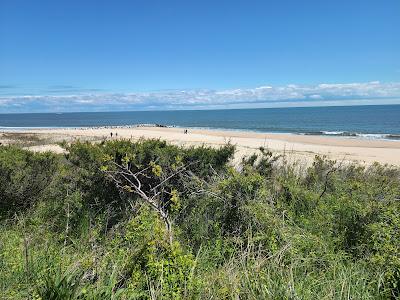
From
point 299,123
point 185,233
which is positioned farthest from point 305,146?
point 299,123

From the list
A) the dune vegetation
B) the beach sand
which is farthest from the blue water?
the dune vegetation

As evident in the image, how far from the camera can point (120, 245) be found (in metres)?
4.72

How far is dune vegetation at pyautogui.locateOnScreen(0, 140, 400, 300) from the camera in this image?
3.68 meters

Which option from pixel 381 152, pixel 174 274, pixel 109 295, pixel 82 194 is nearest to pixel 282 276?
pixel 174 274

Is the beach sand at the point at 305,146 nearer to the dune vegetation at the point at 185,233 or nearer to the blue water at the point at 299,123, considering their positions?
the dune vegetation at the point at 185,233

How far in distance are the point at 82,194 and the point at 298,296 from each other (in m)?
3.94

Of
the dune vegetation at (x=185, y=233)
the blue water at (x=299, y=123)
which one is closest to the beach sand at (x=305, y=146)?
the dune vegetation at (x=185, y=233)

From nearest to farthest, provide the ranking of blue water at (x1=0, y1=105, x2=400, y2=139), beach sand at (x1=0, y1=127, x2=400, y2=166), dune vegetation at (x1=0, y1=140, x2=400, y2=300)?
dune vegetation at (x1=0, y1=140, x2=400, y2=300), beach sand at (x1=0, y1=127, x2=400, y2=166), blue water at (x1=0, y1=105, x2=400, y2=139)

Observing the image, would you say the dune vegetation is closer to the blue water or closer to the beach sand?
the beach sand

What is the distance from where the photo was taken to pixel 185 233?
5438 mm

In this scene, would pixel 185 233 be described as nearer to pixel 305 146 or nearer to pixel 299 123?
pixel 305 146

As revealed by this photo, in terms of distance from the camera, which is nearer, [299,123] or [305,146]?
[305,146]

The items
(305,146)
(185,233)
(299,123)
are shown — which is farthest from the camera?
(299,123)

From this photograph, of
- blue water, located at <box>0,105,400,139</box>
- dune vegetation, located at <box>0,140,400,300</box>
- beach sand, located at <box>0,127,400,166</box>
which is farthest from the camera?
blue water, located at <box>0,105,400,139</box>
